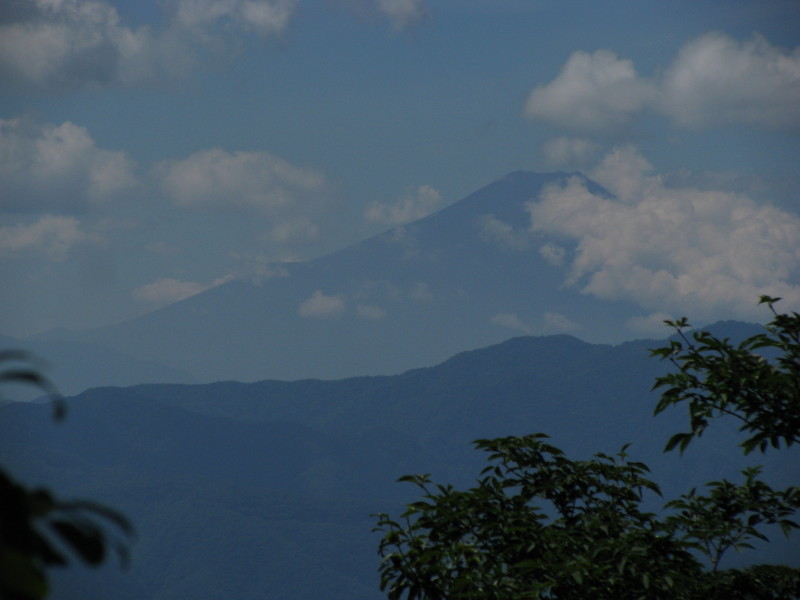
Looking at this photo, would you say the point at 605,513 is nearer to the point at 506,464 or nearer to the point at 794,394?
the point at 506,464

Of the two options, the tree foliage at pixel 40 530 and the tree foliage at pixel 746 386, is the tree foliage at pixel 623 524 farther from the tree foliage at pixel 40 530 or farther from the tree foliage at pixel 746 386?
the tree foliage at pixel 40 530

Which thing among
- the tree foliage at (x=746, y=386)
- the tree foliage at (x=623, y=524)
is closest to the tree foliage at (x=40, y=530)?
the tree foliage at (x=623, y=524)

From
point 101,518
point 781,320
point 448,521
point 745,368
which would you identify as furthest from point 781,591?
point 101,518

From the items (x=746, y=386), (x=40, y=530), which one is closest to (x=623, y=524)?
(x=746, y=386)

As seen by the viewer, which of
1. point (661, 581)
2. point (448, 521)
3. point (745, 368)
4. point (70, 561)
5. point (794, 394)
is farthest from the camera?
point (448, 521)

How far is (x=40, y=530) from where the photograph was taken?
1.79 meters

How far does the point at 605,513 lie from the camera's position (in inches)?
384

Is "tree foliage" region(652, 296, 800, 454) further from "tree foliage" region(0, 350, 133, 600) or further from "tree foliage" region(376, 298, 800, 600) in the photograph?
"tree foliage" region(0, 350, 133, 600)

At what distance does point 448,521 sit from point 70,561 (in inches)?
314

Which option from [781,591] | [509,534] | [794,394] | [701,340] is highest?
[701,340]

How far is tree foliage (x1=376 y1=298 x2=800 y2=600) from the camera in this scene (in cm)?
796

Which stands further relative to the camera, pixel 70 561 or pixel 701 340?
pixel 701 340

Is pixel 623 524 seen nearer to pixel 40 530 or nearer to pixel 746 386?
pixel 746 386

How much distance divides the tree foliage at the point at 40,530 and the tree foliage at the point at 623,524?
6039 mm
